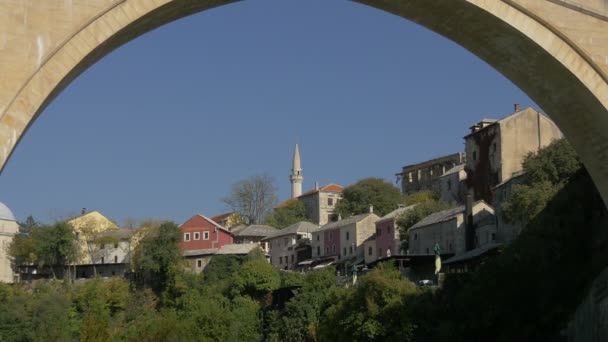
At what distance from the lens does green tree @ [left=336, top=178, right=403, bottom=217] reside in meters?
82.6

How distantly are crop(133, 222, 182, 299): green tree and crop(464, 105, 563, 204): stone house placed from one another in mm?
23730

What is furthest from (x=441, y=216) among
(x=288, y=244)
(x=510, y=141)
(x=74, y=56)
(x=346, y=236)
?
(x=74, y=56)

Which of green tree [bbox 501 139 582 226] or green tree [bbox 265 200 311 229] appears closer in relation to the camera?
green tree [bbox 501 139 582 226]

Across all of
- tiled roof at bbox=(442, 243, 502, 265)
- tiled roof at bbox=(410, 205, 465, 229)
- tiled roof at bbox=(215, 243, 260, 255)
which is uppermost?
tiled roof at bbox=(410, 205, 465, 229)

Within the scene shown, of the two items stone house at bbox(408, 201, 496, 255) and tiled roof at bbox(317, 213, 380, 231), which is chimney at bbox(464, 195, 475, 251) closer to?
stone house at bbox(408, 201, 496, 255)

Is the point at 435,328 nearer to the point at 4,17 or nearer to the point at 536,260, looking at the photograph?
the point at 536,260

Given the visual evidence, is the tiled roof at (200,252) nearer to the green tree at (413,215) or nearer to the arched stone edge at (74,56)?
the green tree at (413,215)

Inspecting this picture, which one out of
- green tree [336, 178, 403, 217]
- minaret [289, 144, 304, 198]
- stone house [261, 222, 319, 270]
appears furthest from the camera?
minaret [289, 144, 304, 198]

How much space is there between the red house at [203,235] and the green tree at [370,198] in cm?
1089

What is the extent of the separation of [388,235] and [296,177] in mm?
70984

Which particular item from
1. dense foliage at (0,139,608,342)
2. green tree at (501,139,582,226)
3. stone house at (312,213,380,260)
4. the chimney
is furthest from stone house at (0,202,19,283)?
green tree at (501,139,582,226)

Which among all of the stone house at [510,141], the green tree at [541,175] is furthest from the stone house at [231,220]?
the green tree at [541,175]

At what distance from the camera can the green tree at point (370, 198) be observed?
82.6 metres

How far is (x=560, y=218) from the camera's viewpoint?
3019cm
